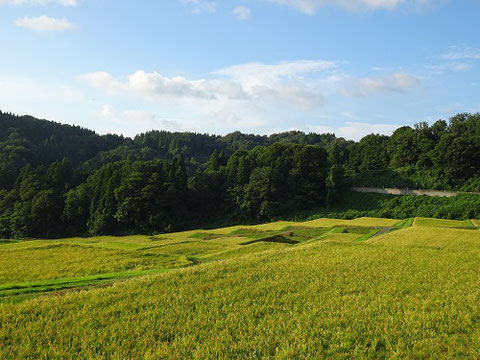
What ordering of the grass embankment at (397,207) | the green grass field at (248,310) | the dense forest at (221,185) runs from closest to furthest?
the green grass field at (248,310), the grass embankment at (397,207), the dense forest at (221,185)

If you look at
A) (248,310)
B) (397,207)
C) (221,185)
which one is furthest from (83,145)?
(248,310)

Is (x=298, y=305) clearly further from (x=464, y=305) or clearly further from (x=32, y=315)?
(x=32, y=315)

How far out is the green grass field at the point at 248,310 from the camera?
7.20 meters

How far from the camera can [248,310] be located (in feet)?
31.0

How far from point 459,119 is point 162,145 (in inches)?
5587

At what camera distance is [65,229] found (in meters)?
65.8

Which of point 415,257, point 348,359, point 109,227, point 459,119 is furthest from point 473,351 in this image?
point 459,119

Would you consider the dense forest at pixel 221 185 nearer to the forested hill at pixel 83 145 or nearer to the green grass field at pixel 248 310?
the forested hill at pixel 83 145

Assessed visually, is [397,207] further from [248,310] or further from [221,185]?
[248,310]

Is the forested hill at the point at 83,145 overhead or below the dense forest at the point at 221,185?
overhead

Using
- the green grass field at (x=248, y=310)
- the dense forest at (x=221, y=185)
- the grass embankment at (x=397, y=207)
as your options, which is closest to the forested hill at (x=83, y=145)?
the dense forest at (x=221, y=185)

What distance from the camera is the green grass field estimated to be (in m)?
7.20

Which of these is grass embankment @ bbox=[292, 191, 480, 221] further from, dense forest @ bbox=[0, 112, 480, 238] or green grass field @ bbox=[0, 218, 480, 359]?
green grass field @ bbox=[0, 218, 480, 359]

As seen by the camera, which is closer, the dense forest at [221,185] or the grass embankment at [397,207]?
the grass embankment at [397,207]
